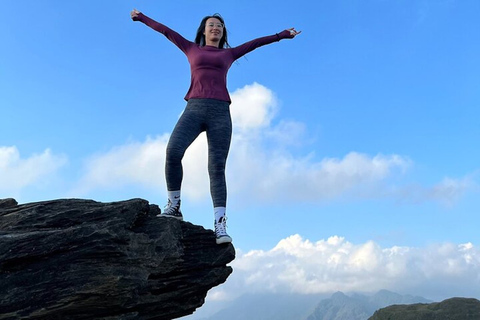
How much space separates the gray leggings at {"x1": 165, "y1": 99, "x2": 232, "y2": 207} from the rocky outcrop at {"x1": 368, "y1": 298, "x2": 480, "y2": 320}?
191 feet

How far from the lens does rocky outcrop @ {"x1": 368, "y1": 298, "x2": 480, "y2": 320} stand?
57.2 meters

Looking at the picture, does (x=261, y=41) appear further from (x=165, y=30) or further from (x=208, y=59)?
(x=165, y=30)

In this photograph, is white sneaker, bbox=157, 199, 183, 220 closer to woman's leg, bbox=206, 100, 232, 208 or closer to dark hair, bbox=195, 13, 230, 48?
woman's leg, bbox=206, 100, 232, 208

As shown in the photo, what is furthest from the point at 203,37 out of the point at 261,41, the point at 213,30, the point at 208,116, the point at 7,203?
the point at 7,203

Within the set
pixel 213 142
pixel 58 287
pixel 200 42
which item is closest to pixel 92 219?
pixel 58 287

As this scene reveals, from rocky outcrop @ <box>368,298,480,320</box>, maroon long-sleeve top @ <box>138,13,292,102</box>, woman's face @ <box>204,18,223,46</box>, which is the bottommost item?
rocky outcrop @ <box>368,298,480,320</box>

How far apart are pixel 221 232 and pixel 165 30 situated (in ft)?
18.2

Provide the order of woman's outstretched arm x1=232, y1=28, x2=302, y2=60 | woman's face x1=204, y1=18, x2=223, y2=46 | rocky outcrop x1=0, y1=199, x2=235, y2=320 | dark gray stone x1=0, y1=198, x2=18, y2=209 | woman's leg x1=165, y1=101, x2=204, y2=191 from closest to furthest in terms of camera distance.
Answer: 1. rocky outcrop x1=0, y1=199, x2=235, y2=320
2. woman's leg x1=165, y1=101, x2=204, y2=191
3. woman's face x1=204, y1=18, x2=223, y2=46
4. woman's outstretched arm x1=232, y1=28, x2=302, y2=60
5. dark gray stone x1=0, y1=198, x2=18, y2=209

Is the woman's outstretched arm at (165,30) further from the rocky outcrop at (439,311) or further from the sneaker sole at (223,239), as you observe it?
the rocky outcrop at (439,311)

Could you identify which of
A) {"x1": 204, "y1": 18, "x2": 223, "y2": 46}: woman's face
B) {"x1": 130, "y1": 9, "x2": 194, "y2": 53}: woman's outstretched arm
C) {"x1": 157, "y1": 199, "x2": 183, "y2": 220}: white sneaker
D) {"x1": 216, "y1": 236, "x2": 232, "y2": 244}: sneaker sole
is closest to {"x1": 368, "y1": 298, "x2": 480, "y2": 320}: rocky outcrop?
{"x1": 216, "y1": 236, "x2": 232, "y2": 244}: sneaker sole

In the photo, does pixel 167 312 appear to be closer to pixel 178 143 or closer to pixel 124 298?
pixel 124 298

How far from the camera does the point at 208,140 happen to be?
10.7 metres

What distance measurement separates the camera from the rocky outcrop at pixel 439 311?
5716cm

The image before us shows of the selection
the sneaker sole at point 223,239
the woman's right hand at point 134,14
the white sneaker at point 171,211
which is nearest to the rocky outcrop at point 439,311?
the sneaker sole at point 223,239
